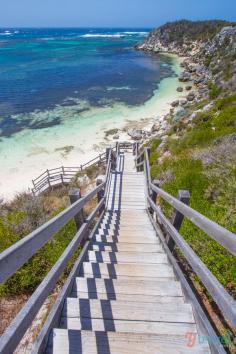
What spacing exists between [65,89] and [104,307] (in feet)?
113

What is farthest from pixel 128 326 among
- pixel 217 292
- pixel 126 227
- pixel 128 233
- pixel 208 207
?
pixel 208 207

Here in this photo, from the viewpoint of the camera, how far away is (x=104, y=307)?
2314 mm

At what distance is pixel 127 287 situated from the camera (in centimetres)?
268

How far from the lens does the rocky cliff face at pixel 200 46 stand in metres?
32.8

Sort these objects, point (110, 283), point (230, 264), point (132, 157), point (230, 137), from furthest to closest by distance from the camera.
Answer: point (132, 157) < point (230, 137) < point (230, 264) < point (110, 283)

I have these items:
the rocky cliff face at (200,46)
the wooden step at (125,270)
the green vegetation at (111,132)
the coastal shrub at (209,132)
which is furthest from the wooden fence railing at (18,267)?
the rocky cliff face at (200,46)

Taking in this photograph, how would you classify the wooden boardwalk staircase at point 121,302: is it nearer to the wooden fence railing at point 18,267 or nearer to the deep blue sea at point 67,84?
the wooden fence railing at point 18,267

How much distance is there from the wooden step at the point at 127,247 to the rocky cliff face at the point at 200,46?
20.3 meters

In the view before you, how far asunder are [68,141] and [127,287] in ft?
58.0

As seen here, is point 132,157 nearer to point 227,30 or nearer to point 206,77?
point 206,77

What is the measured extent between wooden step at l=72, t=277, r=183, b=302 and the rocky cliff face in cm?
2137

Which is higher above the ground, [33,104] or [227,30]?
[227,30]

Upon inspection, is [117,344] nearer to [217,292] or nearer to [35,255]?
[217,292]

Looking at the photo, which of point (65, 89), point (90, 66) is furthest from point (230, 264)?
point (90, 66)
